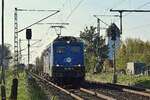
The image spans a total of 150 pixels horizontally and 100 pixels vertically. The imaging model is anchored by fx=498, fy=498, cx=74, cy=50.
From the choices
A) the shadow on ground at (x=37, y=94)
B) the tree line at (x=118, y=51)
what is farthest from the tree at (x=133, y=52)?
the shadow on ground at (x=37, y=94)

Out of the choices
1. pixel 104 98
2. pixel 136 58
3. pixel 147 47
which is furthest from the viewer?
pixel 147 47

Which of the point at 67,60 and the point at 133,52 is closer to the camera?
the point at 67,60

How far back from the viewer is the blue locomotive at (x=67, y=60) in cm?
3544

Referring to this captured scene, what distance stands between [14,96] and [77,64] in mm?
15443

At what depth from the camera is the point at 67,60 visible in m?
36.0

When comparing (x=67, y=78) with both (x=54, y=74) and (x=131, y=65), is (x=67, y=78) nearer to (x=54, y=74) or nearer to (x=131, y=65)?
(x=54, y=74)

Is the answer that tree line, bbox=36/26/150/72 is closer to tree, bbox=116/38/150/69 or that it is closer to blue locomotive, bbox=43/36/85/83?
tree, bbox=116/38/150/69

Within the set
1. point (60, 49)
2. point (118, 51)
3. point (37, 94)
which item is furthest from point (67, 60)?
point (118, 51)

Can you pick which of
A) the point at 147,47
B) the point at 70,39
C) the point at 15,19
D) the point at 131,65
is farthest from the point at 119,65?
the point at 70,39

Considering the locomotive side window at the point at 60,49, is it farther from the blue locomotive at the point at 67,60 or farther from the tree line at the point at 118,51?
the tree line at the point at 118,51

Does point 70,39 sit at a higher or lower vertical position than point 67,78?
higher

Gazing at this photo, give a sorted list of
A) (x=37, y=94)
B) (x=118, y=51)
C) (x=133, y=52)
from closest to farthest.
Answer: (x=37, y=94), (x=118, y=51), (x=133, y=52)

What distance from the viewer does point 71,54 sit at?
36.1m

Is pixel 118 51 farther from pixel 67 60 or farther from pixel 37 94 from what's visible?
pixel 37 94
